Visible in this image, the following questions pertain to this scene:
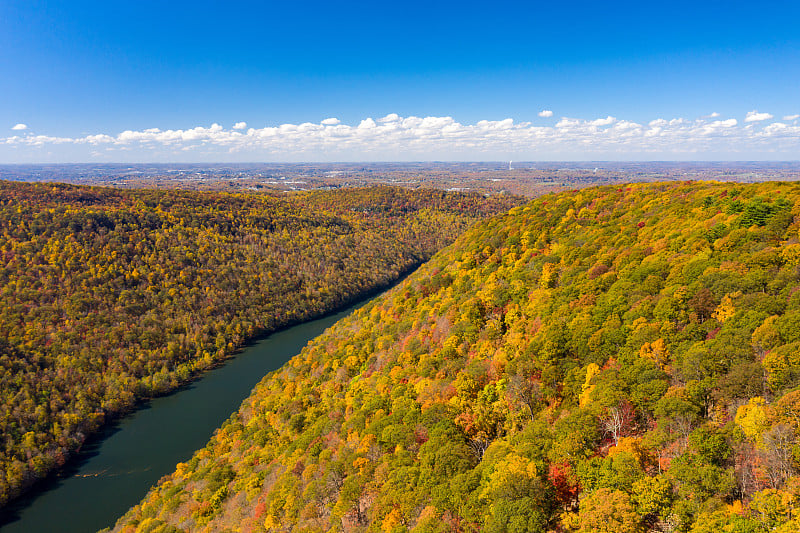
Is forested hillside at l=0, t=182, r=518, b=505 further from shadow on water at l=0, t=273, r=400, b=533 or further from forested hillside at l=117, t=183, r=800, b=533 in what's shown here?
forested hillside at l=117, t=183, r=800, b=533

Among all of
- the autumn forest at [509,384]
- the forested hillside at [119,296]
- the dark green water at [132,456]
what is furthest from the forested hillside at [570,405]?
the forested hillside at [119,296]

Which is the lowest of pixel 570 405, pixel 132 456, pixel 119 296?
pixel 132 456

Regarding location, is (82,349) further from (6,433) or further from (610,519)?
(610,519)

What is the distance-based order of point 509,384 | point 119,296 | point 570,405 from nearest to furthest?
point 570,405 < point 509,384 < point 119,296

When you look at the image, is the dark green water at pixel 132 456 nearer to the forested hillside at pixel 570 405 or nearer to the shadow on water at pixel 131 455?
the shadow on water at pixel 131 455

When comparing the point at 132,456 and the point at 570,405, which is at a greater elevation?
the point at 570,405

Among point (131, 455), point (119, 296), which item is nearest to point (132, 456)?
point (131, 455)

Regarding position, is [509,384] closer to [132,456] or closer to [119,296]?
[132,456]

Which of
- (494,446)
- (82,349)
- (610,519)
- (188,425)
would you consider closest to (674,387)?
(610,519)
